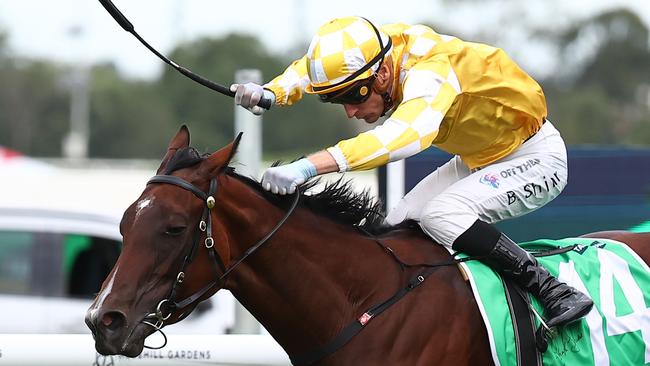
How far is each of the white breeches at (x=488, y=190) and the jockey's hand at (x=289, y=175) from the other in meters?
0.63

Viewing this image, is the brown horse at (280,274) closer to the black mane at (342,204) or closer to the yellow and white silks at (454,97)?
the black mane at (342,204)

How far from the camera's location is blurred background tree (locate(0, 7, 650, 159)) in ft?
121

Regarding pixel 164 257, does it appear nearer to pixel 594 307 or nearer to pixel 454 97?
pixel 454 97

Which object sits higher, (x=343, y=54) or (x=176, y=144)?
(x=343, y=54)

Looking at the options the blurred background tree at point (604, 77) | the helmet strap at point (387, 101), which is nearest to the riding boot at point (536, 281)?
the helmet strap at point (387, 101)

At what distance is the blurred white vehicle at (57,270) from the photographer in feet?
25.1

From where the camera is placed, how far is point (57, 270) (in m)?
7.74

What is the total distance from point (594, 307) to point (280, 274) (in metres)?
1.14

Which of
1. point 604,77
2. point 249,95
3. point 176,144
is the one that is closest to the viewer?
point 176,144

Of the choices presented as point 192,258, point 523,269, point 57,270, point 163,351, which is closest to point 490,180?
point 523,269

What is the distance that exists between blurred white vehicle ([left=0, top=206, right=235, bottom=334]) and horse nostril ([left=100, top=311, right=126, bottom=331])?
172 inches

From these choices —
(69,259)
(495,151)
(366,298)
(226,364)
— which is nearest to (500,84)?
(495,151)

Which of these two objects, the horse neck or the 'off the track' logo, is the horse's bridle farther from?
the 'off the track' logo

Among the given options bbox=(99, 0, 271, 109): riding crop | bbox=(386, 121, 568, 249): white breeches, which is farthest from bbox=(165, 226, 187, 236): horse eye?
bbox=(386, 121, 568, 249): white breeches
